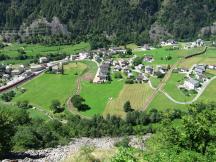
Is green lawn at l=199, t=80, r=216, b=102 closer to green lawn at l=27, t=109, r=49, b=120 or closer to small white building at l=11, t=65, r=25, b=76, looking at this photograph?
green lawn at l=27, t=109, r=49, b=120

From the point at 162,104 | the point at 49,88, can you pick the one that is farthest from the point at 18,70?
the point at 162,104

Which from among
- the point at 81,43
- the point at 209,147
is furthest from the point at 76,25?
the point at 209,147

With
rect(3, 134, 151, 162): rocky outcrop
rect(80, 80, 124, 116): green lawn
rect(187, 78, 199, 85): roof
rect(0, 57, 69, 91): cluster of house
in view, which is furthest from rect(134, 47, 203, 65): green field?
rect(3, 134, 151, 162): rocky outcrop

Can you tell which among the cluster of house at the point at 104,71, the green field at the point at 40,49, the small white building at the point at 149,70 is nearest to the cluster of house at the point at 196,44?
the green field at the point at 40,49

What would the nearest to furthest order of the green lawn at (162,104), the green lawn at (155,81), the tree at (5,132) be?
the tree at (5,132), the green lawn at (162,104), the green lawn at (155,81)

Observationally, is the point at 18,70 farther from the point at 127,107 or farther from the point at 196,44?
the point at 196,44

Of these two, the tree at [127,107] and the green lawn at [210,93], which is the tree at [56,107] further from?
the green lawn at [210,93]
